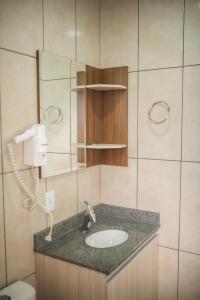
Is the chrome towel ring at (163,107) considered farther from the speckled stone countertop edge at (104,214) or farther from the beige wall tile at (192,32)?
the speckled stone countertop edge at (104,214)

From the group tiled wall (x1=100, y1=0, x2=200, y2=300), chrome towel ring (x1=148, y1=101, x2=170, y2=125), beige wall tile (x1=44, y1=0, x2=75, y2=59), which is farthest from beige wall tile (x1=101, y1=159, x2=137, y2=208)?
beige wall tile (x1=44, y1=0, x2=75, y2=59)

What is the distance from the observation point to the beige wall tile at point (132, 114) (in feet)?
6.20

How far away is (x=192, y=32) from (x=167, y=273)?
151 cm

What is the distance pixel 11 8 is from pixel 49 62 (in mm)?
316

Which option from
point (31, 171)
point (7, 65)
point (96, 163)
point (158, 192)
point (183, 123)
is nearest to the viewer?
point (7, 65)

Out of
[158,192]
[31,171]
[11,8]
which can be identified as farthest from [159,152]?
[11,8]

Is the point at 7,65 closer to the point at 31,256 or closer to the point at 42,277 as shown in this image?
the point at 31,256

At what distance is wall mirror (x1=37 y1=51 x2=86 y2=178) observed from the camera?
1.52m

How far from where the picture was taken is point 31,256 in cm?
150

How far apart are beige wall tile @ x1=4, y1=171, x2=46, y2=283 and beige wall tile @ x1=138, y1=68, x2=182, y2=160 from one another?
0.81m

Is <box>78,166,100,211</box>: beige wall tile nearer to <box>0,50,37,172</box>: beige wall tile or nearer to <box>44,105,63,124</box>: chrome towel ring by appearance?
<box>44,105,63,124</box>: chrome towel ring

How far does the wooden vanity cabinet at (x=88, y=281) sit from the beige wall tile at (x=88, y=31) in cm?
123

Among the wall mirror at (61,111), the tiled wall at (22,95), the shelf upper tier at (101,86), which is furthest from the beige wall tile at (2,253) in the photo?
the shelf upper tier at (101,86)

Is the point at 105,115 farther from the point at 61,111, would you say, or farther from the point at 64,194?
the point at 64,194
